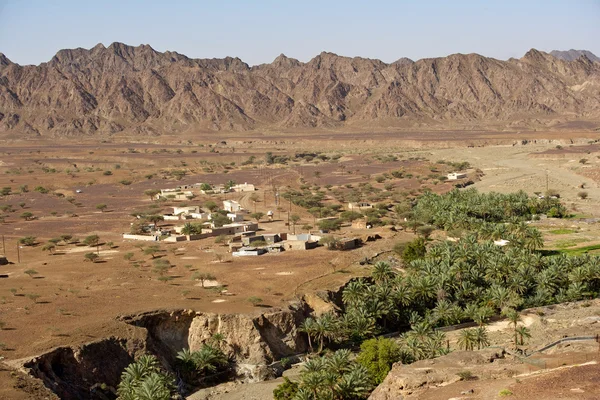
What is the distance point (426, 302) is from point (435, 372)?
1620cm

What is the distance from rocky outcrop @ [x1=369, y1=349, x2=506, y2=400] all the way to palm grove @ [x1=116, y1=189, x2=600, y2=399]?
260 cm

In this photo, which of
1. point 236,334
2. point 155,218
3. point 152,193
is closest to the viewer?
point 236,334

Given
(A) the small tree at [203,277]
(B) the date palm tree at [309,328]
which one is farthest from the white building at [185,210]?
(B) the date palm tree at [309,328]

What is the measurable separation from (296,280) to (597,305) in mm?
18506

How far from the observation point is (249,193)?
102562mm

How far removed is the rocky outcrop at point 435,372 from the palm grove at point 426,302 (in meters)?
2.60

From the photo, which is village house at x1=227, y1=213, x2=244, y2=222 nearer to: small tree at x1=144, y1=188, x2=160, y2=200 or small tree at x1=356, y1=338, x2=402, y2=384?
small tree at x1=144, y1=188, x2=160, y2=200

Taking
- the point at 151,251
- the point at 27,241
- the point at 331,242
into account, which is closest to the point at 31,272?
the point at 151,251

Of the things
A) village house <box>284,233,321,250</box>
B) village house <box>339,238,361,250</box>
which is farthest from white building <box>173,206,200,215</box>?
village house <box>339,238,361,250</box>

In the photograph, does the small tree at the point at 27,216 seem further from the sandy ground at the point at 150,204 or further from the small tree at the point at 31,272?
the small tree at the point at 31,272

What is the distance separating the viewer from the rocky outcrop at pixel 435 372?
2820 cm

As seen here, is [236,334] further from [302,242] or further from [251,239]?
[251,239]

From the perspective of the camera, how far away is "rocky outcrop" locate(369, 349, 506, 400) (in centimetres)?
2820

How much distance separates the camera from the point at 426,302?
45.1 meters
